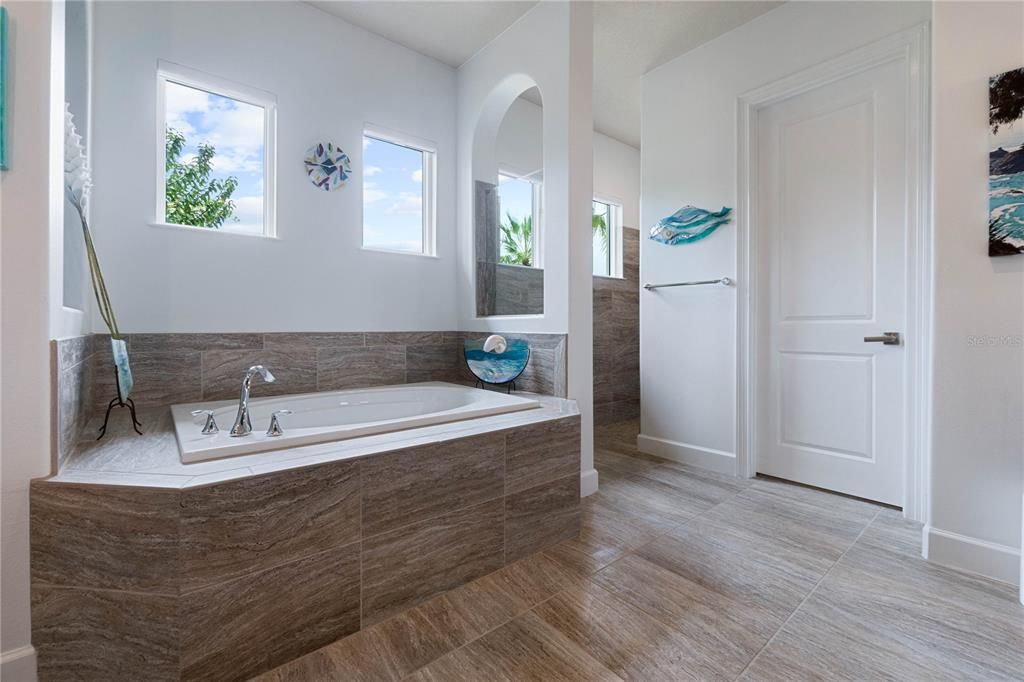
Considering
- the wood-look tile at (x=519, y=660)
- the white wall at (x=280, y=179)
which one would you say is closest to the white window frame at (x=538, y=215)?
the white wall at (x=280, y=179)

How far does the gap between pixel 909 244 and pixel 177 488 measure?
3.01 meters

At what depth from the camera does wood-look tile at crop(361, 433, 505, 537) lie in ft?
4.40

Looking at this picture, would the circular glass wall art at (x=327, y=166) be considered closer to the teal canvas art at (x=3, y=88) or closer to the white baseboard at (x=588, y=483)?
the teal canvas art at (x=3, y=88)

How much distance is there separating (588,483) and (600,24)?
2.72 metres

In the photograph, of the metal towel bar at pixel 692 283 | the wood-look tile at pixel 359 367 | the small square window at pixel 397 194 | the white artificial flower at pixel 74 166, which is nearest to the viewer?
the white artificial flower at pixel 74 166

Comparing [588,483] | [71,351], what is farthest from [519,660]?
[71,351]

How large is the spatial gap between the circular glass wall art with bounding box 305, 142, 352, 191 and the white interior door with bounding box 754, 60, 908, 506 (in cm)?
247

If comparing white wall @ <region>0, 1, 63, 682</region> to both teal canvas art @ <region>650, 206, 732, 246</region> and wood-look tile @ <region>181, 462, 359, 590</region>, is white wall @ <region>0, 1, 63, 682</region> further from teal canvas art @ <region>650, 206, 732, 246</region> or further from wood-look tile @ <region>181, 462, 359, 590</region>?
teal canvas art @ <region>650, 206, 732, 246</region>

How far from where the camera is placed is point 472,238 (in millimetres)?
3045

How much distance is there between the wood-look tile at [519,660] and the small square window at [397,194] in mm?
2243

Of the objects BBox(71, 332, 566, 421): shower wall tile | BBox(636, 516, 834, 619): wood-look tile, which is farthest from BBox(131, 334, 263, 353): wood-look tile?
BBox(636, 516, 834, 619): wood-look tile

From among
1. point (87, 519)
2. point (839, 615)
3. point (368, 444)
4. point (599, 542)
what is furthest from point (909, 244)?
point (87, 519)

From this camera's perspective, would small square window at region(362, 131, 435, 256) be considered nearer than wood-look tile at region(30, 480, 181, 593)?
No

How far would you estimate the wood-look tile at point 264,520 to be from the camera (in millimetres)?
1067
